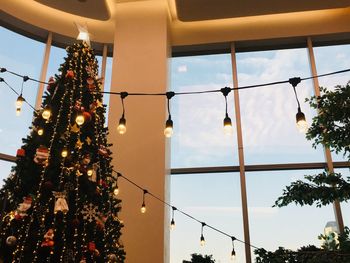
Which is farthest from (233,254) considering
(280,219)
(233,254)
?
(280,219)

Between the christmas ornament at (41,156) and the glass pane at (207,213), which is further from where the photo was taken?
the glass pane at (207,213)

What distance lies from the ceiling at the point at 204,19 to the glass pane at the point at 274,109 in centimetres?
40

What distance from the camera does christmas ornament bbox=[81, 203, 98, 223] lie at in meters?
3.38

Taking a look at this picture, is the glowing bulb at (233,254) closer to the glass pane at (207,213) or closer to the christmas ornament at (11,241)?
the glass pane at (207,213)

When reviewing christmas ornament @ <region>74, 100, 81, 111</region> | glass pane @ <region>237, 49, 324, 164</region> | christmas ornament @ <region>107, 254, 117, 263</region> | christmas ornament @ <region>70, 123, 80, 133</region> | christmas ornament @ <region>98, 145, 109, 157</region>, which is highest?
glass pane @ <region>237, 49, 324, 164</region>

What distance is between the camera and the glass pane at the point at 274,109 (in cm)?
593

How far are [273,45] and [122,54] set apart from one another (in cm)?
292

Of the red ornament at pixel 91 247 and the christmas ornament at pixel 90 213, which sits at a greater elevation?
the christmas ornament at pixel 90 213

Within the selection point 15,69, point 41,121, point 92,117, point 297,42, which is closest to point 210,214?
point 92,117

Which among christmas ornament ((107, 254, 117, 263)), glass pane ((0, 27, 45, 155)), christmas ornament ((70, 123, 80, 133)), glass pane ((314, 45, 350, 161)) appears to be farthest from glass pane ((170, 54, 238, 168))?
christmas ornament ((107, 254, 117, 263))

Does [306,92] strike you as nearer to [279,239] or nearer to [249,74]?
[249,74]

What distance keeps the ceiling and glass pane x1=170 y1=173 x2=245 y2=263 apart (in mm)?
2730

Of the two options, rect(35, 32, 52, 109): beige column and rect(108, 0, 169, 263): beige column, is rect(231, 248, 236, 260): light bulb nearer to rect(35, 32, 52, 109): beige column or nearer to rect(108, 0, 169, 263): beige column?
rect(108, 0, 169, 263): beige column

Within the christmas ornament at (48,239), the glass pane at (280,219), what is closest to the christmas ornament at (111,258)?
the christmas ornament at (48,239)
